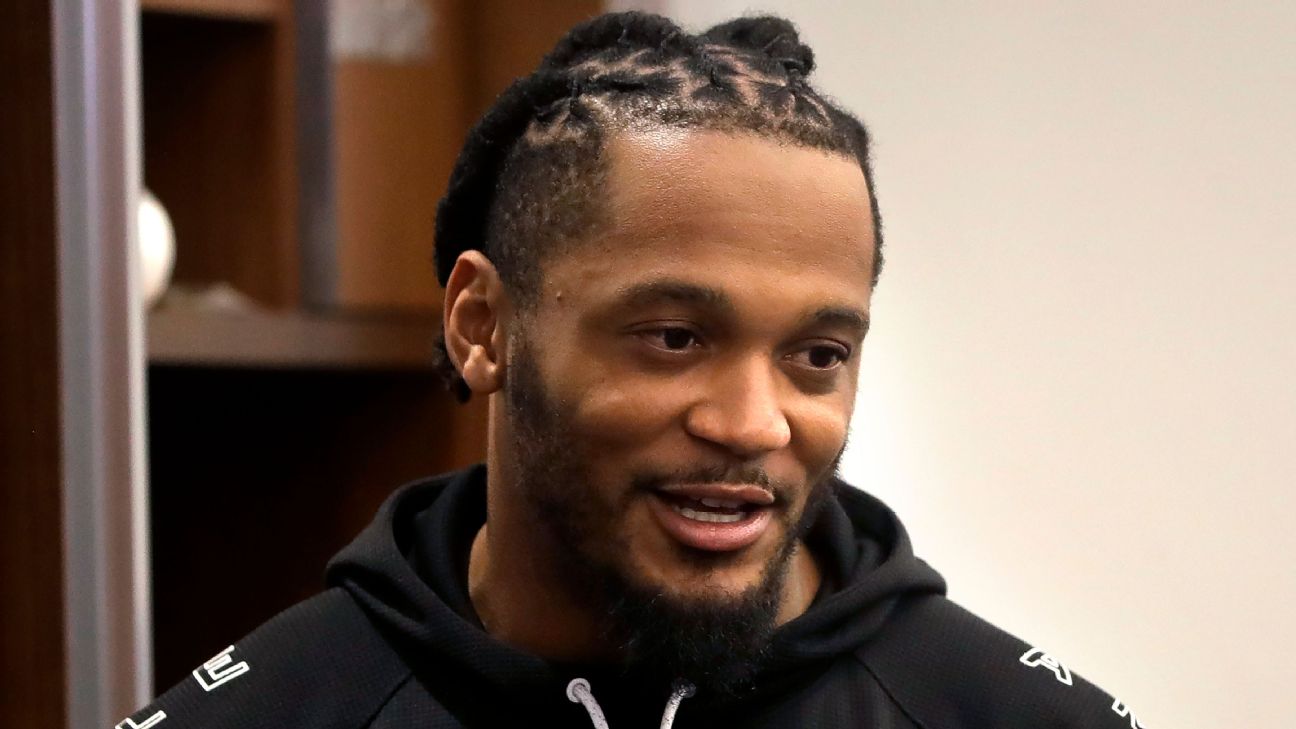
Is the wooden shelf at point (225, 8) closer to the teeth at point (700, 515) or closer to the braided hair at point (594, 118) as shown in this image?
the braided hair at point (594, 118)

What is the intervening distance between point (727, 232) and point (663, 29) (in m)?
0.18

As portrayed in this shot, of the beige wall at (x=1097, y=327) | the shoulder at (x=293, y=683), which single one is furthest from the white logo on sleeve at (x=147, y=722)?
the beige wall at (x=1097, y=327)

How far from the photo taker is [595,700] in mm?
994

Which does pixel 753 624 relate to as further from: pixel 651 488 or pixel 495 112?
pixel 495 112

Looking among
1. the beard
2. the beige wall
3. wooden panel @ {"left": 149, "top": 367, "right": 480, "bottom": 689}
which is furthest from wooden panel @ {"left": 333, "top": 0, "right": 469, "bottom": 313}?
the beard

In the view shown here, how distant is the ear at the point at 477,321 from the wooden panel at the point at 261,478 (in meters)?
0.86

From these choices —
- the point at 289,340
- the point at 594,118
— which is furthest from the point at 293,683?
the point at 289,340

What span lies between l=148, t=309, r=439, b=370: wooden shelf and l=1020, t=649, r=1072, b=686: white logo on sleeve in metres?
0.82

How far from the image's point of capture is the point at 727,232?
3.05ft

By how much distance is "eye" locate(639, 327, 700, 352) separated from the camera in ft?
3.05

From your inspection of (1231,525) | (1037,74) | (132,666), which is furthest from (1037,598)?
(132,666)

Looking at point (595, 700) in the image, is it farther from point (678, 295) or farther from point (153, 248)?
point (153, 248)

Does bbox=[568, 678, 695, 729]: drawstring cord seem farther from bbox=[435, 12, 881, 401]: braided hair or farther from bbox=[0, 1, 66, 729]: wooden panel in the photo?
bbox=[0, 1, 66, 729]: wooden panel

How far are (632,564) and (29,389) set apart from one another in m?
0.48
